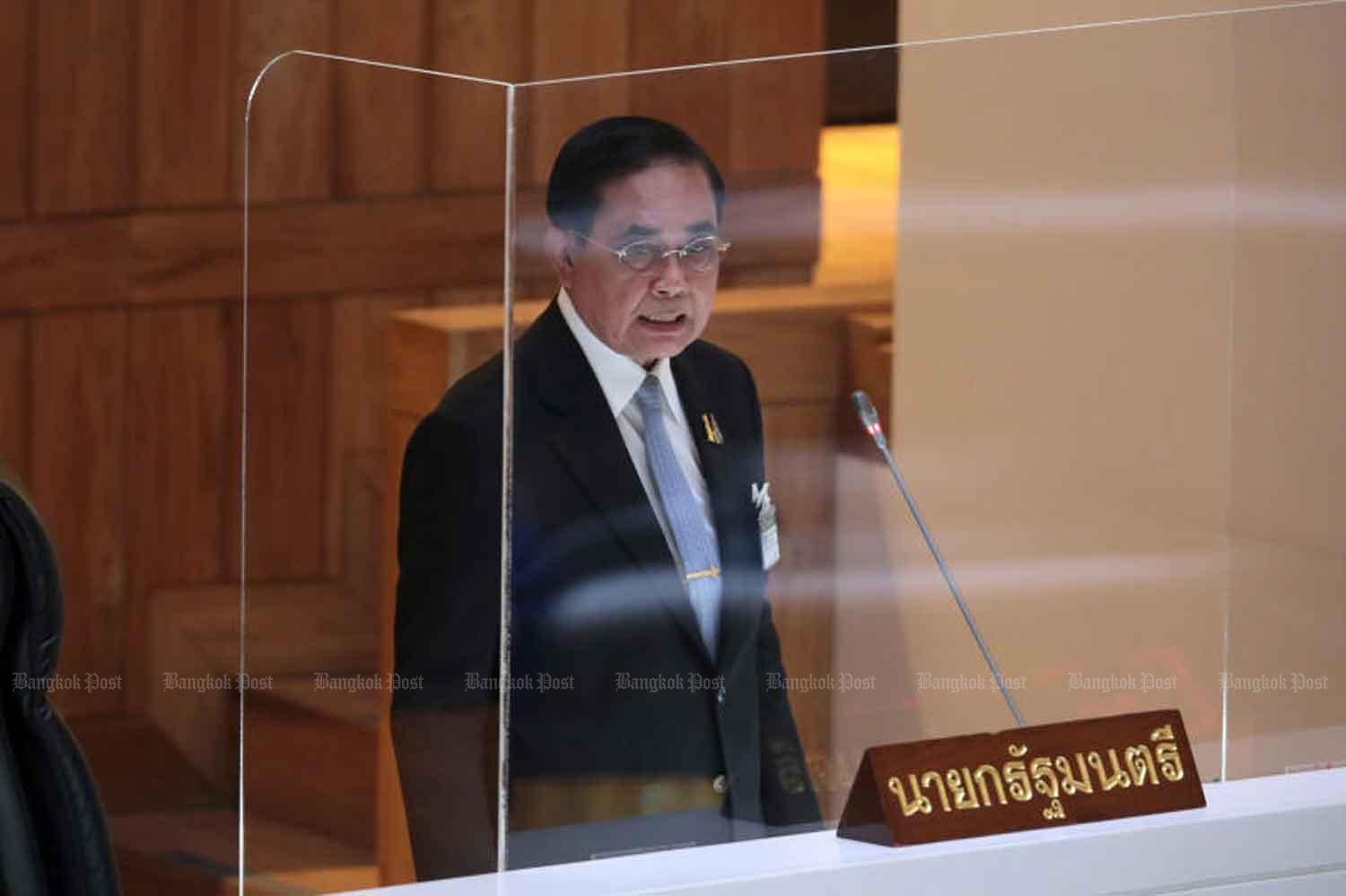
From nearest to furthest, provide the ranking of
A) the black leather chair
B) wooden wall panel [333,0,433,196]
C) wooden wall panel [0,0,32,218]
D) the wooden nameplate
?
the black leather chair, the wooden nameplate, wooden wall panel [333,0,433,196], wooden wall panel [0,0,32,218]

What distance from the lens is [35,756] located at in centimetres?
147

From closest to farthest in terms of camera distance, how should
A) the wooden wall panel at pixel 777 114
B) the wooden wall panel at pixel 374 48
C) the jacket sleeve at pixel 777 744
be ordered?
the wooden wall panel at pixel 777 114
the jacket sleeve at pixel 777 744
the wooden wall panel at pixel 374 48

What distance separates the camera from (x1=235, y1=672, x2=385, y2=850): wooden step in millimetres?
1824

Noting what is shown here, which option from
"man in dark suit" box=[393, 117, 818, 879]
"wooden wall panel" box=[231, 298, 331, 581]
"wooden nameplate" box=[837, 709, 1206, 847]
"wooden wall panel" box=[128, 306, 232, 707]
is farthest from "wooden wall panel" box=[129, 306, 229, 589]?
"wooden nameplate" box=[837, 709, 1206, 847]

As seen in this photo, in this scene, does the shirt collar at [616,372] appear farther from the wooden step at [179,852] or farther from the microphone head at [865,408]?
the wooden step at [179,852]

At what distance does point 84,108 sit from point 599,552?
1.86 metres

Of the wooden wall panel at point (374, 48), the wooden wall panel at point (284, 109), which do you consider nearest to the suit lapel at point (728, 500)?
the wooden wall panel at point (374, 48)

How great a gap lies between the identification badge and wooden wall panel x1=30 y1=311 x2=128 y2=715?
179cm

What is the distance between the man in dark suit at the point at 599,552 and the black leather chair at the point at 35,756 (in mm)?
327

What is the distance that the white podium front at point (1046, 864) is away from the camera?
165 cm

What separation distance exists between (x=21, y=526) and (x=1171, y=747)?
2.94ft

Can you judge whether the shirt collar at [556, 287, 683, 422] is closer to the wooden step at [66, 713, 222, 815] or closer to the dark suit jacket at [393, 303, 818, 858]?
the dark suit jacket at [393, 303, 818, 858]

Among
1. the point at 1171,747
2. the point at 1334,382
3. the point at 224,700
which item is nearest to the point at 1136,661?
the point at 1171,747

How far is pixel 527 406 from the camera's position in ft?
5.69
